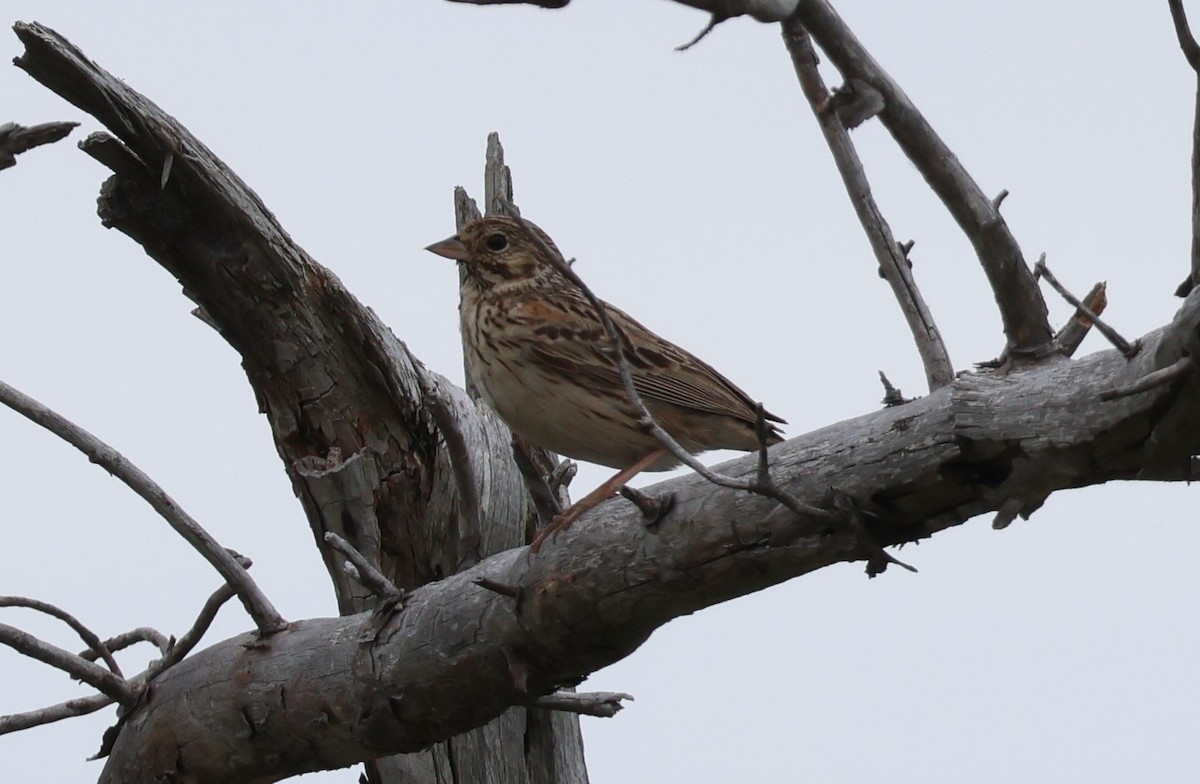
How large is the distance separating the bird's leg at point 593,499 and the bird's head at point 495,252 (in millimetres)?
1353

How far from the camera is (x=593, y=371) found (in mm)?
5777

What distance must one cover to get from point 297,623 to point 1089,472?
3241mm

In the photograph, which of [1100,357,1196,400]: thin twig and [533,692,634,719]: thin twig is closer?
[1100,357,1196,400]: thin twig

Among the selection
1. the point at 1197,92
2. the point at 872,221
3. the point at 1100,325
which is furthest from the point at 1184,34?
the point at 872,221

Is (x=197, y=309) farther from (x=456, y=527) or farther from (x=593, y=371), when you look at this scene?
(x=593, y=371)

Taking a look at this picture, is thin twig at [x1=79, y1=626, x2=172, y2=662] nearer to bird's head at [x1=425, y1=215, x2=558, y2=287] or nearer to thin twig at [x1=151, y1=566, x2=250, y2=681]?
thin twig at [x1=151, y1=566, x2=250, y2=681]

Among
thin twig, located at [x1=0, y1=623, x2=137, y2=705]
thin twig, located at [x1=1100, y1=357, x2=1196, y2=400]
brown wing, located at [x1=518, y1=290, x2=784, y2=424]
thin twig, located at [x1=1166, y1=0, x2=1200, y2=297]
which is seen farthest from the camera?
brown wing, located at [x1=518, y1=290, x2=784, y2=424]

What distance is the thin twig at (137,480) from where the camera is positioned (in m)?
5.19

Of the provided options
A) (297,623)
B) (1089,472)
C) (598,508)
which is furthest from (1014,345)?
(297,623)

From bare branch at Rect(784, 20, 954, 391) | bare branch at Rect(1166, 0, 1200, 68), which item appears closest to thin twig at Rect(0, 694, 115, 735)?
bare branch at Rect(784, 20, 954, 391)

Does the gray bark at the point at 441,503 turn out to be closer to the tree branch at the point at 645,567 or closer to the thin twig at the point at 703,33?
the tree branch at the point at 645,567

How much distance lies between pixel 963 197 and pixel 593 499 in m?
1.73

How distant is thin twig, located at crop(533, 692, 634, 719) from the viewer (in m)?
5.78

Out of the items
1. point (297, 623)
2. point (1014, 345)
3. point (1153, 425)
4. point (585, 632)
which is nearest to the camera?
point (1153, 425)
